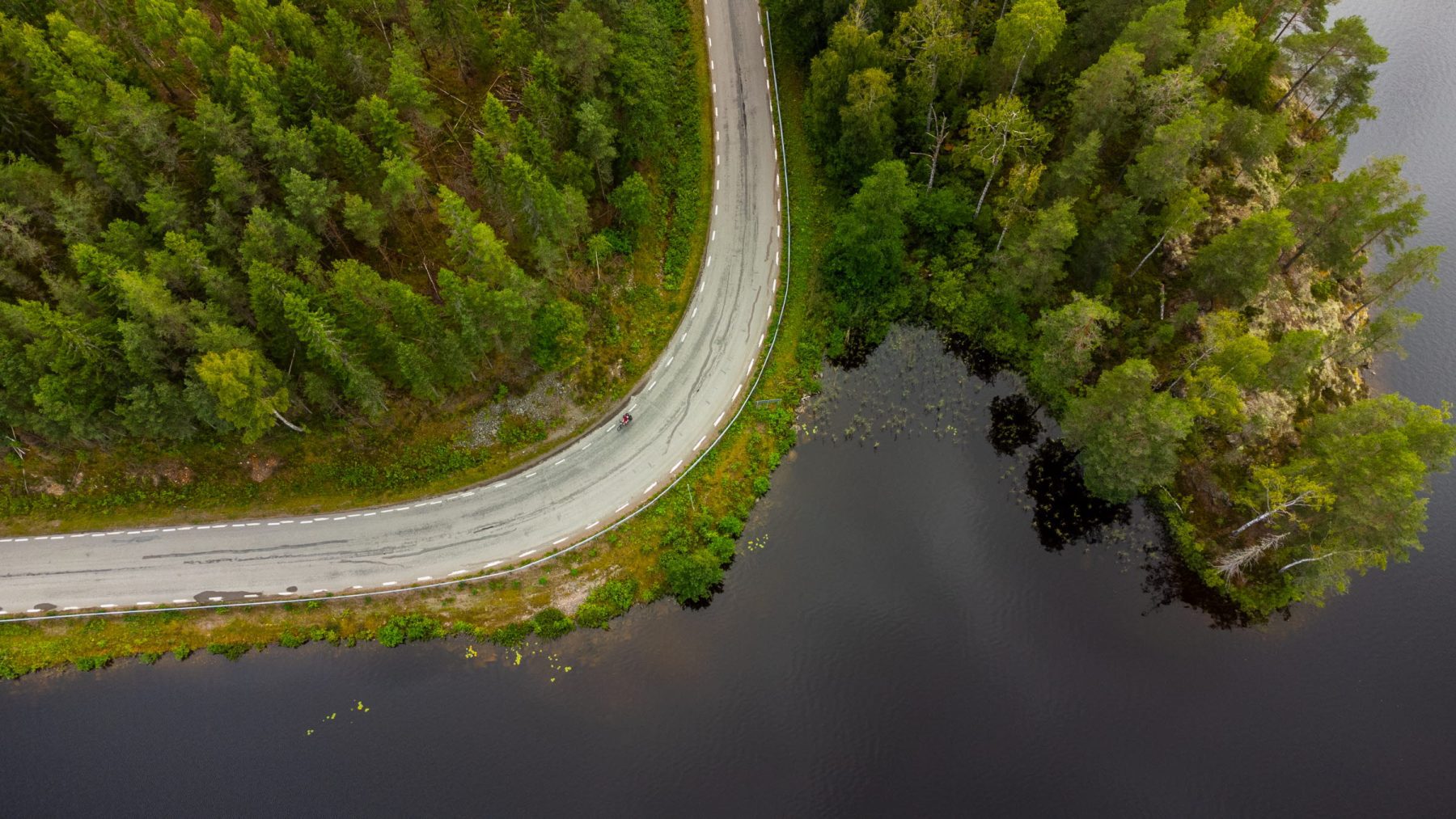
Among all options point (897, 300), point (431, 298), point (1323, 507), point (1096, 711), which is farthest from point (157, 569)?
point (1323, 507)


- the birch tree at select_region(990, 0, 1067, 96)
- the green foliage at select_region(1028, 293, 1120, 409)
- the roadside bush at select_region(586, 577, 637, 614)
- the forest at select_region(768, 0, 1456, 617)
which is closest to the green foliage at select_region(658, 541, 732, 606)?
the roadside bush at select_region(586, 577, 637, 614)

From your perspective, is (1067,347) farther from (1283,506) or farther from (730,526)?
(730,526)

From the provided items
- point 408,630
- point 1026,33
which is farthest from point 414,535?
point 1026,33

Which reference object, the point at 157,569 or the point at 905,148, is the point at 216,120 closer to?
the point at 157,569

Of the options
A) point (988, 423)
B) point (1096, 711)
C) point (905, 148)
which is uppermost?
point (905, 148)

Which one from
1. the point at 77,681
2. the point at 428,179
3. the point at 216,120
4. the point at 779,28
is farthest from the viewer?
the point at 779,28

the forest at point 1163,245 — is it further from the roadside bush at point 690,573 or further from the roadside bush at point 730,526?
the roadside bush at point 690,573
